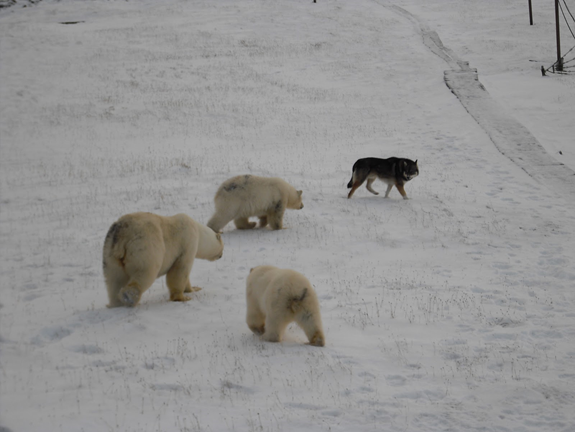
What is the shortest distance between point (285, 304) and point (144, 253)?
225 cm

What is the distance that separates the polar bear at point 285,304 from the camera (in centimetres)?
688

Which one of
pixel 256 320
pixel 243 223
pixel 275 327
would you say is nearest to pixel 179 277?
pixel 256 320

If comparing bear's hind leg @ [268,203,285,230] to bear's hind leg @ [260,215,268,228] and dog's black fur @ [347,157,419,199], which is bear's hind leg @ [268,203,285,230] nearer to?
bear's hind leg @ [260,215,268,228]

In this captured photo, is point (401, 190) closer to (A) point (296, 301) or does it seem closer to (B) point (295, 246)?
(B) point (295, 246)

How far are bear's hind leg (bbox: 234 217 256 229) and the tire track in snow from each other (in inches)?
338

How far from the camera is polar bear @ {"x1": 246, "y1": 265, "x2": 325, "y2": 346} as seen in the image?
6.88 meters

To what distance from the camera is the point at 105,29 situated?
40344mm

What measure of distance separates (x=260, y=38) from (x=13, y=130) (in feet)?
71.4

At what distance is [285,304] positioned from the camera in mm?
6891

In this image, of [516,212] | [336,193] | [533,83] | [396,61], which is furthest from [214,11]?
[516,212]

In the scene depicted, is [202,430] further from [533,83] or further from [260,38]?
[260,38]

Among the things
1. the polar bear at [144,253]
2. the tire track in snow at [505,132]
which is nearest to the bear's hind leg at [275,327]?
the polar bear at [144,253]

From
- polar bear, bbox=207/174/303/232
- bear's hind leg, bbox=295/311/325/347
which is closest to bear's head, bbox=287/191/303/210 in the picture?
polar bear, bbox=207/174/303/232

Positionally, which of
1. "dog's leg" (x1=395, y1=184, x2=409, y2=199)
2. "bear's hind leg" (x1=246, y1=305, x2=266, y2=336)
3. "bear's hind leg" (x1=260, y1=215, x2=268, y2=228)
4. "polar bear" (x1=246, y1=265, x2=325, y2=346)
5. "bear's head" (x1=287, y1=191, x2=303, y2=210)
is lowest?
"dog's leg" (x1=395, y1=184, x2=409, y2=199)
